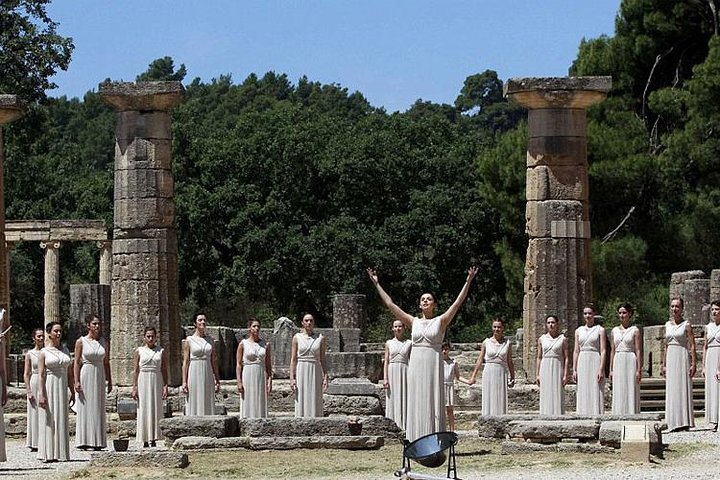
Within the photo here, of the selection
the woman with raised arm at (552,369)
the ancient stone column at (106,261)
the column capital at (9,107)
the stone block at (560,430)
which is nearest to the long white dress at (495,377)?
the woman with raised arm at (552,369)

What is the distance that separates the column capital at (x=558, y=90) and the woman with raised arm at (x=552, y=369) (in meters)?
4.94

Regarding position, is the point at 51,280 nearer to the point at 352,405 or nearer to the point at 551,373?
the point at 352,405

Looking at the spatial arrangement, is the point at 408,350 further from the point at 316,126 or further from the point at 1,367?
the point at 316,126

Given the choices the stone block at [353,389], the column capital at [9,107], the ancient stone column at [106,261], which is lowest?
the stone block at [353,389]

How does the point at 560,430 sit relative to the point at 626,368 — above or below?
below

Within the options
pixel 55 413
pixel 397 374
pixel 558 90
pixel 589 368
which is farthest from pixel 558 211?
pixel 55 413

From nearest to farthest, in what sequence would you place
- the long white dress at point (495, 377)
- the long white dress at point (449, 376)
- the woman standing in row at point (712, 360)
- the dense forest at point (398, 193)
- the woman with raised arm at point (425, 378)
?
the woman with raised arm at point (425, 378), the woman standing in row at point (712, 360), the long white dress at point (449, 376), the long white dress at point (495, 377), the dense forest at point (398, 193)

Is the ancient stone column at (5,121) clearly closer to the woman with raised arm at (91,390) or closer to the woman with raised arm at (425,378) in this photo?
the woman with raised arm at (91,390)

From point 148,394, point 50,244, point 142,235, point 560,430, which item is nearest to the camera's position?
point 560,430

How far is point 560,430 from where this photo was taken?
62.4 feet

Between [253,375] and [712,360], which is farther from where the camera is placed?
[253,375]

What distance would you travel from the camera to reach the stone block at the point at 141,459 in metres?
17.9

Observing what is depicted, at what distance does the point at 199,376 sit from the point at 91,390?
1.98 meters

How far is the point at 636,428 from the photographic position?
1811cm
